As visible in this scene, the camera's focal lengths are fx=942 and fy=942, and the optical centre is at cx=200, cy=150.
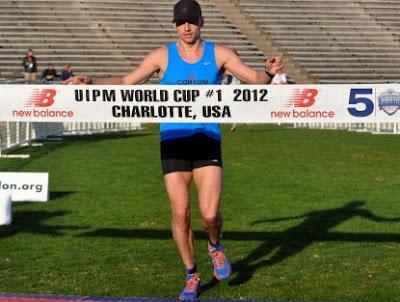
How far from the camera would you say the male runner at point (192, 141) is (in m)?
6.59

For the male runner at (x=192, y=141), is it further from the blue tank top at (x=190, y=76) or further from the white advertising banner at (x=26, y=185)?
the white advertising banner at (x=26, y=185)

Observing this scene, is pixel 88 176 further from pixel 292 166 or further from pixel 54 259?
pixel 54 259

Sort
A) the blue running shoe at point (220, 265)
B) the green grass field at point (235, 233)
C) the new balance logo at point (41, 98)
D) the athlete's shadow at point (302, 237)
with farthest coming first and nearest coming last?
the athlete's shadow at point (302, 237) < the new balance logo at point (41, 98) < the green grass field at point (235, 233) < the blue running shoe at point (220, 265)

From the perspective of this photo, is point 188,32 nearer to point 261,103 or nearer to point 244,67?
point 244,67

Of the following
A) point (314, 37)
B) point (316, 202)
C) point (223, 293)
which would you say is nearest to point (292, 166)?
point (316, 202)

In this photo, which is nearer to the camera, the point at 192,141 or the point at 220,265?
the point at 192,141

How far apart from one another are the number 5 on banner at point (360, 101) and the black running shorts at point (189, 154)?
119 centimetres

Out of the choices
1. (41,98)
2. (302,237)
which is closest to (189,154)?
(41,98)

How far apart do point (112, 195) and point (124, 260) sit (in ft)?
15.3

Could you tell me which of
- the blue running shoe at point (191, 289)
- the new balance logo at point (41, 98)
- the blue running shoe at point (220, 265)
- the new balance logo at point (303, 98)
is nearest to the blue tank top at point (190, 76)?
the new balance logo at point (303, 98)

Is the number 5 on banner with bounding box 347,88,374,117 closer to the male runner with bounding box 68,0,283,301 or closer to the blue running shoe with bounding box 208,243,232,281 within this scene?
the male runner with bounding box 68,0,283,301

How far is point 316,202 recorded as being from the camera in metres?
11.8

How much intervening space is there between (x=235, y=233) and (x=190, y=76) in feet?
9.98

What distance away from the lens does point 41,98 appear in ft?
24.8
